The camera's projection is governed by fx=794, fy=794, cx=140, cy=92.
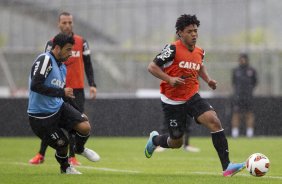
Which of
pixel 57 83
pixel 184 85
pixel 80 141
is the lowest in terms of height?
pixel 80 141

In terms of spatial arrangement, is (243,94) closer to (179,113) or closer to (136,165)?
(136,165)

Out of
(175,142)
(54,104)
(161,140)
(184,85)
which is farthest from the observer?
(161,140)

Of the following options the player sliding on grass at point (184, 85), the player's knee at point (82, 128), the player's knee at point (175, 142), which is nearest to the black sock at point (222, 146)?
the player sliding on grass at point (184, 85)

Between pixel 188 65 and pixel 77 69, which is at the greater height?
pixel 188 65

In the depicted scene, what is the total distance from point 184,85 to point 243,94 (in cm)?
1219

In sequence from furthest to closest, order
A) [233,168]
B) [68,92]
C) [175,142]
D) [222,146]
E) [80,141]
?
[175,142]
[80,141]
[222,146]
[233,168]
[68,92]

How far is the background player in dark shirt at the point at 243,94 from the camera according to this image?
22672mm

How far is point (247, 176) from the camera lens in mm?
11000

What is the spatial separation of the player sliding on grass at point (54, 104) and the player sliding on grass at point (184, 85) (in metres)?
1.24

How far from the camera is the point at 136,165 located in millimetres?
13469

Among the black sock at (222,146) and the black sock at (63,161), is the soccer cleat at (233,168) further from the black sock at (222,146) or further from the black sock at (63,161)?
the black sock at (63,161)

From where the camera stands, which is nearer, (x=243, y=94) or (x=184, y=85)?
(x=184, y=85)

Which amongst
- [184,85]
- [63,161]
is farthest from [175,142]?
[63,161]

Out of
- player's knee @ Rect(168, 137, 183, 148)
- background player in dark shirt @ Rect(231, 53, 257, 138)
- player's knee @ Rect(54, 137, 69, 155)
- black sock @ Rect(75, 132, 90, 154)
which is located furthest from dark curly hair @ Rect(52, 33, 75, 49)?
background player in dark shirt @ Rect(231, 53, 257, 138)
